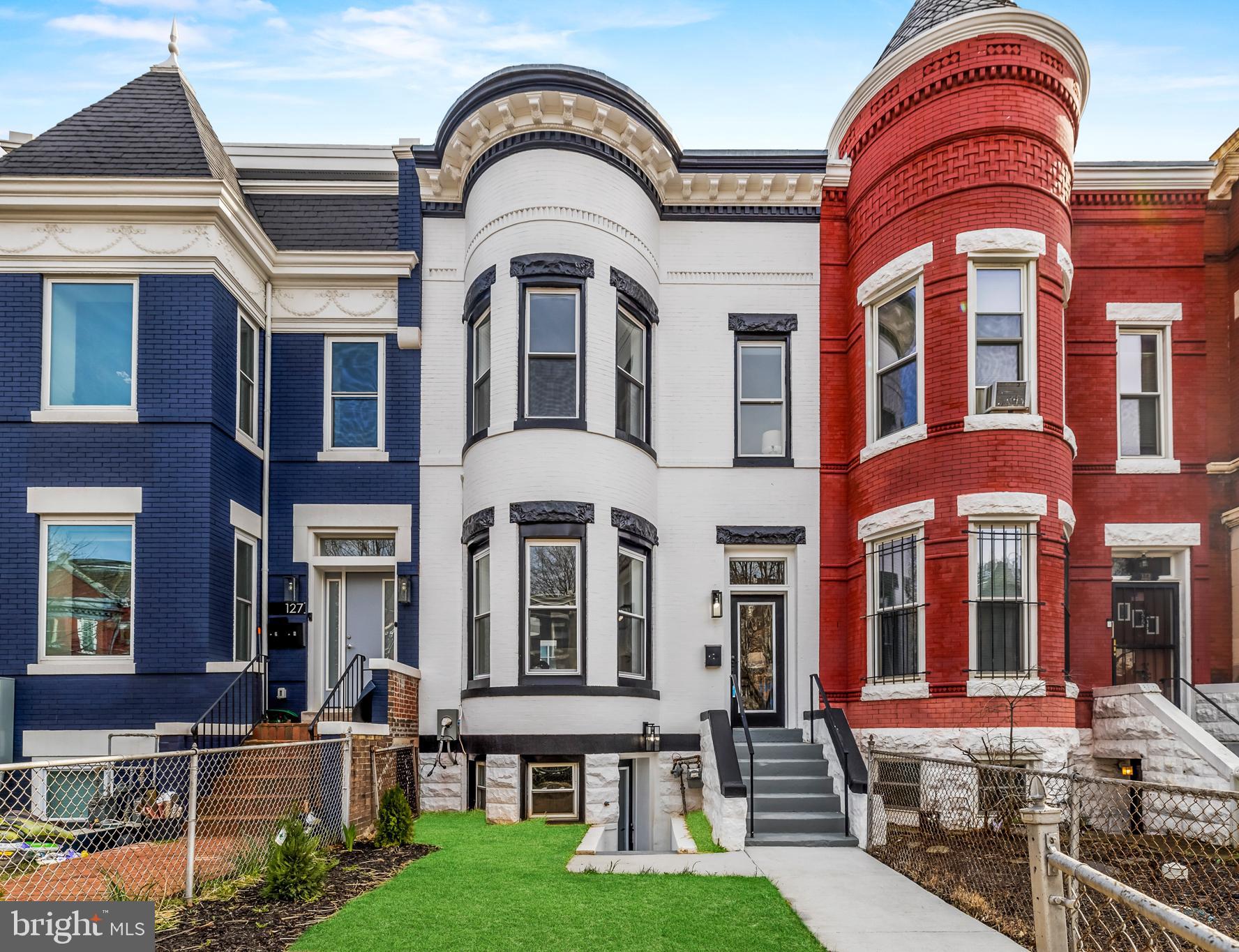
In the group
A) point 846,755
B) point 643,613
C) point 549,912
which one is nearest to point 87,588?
point 643,613

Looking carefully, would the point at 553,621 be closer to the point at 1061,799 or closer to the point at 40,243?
the point at 1061,799

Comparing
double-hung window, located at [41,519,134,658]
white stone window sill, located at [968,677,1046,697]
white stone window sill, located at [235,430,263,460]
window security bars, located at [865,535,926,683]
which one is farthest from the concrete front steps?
double-hung window, located at [41,519,134,658]

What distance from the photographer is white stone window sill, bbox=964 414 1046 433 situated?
12680mm

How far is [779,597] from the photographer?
15.1 meters

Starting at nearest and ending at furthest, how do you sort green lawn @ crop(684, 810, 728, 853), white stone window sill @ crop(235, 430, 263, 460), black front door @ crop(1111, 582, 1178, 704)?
green lawn @ crop(684, 810, 728, 853) → white stone window sill @ crop(235, 430, 263, 460) → black front door @ crop(1111, 582, 1178, 704)

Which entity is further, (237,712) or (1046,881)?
(237,712)

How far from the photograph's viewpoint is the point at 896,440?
44.6ft

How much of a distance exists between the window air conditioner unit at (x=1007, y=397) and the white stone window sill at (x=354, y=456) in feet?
27.6

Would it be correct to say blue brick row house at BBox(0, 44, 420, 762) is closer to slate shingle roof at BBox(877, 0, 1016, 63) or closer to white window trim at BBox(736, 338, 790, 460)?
white window trim at BBox(736, 338, 790, 460)

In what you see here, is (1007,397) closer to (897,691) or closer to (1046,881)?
(897,691)

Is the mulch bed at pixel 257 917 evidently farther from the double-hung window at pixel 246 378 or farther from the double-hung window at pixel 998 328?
the double-hung window at pixel 998 328

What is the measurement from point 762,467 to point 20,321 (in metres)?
10.1

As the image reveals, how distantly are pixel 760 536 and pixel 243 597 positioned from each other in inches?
289

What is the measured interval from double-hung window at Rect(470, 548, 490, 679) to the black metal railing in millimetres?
4366
